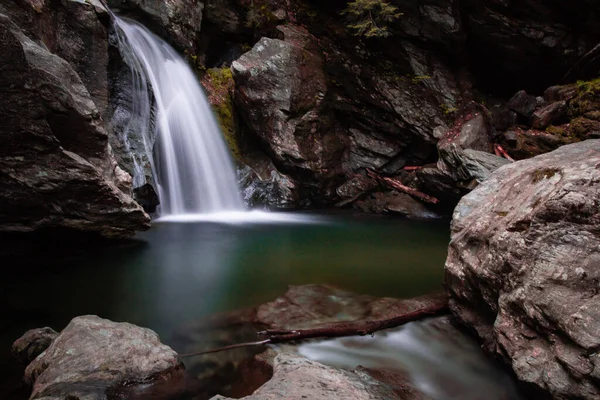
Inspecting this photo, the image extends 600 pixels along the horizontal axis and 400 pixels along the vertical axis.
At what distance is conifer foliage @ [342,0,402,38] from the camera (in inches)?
479

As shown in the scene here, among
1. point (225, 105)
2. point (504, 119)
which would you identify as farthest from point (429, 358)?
point (225, 105)

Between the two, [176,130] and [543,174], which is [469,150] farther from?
[176,130]

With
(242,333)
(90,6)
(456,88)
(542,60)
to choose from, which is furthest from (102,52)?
(542,60)

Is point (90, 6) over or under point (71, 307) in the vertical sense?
over

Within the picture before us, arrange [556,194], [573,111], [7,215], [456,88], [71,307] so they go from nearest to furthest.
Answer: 1. [556,194]
2. [71,307]
3. [7,215]
4. [573,111]
5. [456,88]

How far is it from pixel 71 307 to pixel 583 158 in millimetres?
5761

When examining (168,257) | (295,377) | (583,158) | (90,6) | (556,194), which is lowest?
(168,257)

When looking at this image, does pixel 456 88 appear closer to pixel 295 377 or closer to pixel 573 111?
pixel 573 111

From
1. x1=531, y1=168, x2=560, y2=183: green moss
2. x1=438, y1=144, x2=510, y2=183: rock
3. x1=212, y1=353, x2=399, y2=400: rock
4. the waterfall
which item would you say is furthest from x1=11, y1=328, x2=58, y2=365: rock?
x1=438, y1=144, x2=510, y2=183: rock

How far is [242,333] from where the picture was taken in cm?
374

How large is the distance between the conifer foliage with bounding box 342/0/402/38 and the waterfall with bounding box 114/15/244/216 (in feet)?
21.0

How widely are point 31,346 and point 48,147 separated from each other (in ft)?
9.41

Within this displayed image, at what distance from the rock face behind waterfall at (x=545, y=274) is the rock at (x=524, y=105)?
8445 millimetres

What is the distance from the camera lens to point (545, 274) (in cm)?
249
